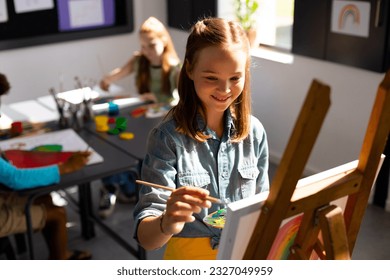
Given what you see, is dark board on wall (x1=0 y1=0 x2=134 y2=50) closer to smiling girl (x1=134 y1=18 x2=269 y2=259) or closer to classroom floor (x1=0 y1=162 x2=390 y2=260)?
classroom floor (x1=0 y1=162 x2=390 y2=260)

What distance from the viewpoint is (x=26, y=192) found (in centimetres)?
259

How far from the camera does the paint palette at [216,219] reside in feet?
4.84

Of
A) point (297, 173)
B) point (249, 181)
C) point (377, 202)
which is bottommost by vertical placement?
point (377, 202)

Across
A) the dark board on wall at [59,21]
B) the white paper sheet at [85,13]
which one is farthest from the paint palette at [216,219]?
the white paper sheet at [85,13]

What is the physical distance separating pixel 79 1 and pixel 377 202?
2995 millimetres

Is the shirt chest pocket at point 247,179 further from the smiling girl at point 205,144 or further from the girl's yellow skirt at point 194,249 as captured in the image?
the girl's yellow skirt at point 194,249

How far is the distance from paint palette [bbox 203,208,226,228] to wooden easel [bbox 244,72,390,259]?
20 centimetres

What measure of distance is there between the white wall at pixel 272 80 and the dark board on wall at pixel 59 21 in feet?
0.25

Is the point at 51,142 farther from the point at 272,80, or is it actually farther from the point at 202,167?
the point at 272,80

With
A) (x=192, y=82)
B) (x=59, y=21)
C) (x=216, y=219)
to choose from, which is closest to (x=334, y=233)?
(x=216, y=219)

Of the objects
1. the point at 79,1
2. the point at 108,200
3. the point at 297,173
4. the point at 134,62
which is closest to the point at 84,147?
the point at 108,200

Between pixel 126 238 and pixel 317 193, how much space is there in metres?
2.40

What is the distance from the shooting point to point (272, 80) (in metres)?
4.40
